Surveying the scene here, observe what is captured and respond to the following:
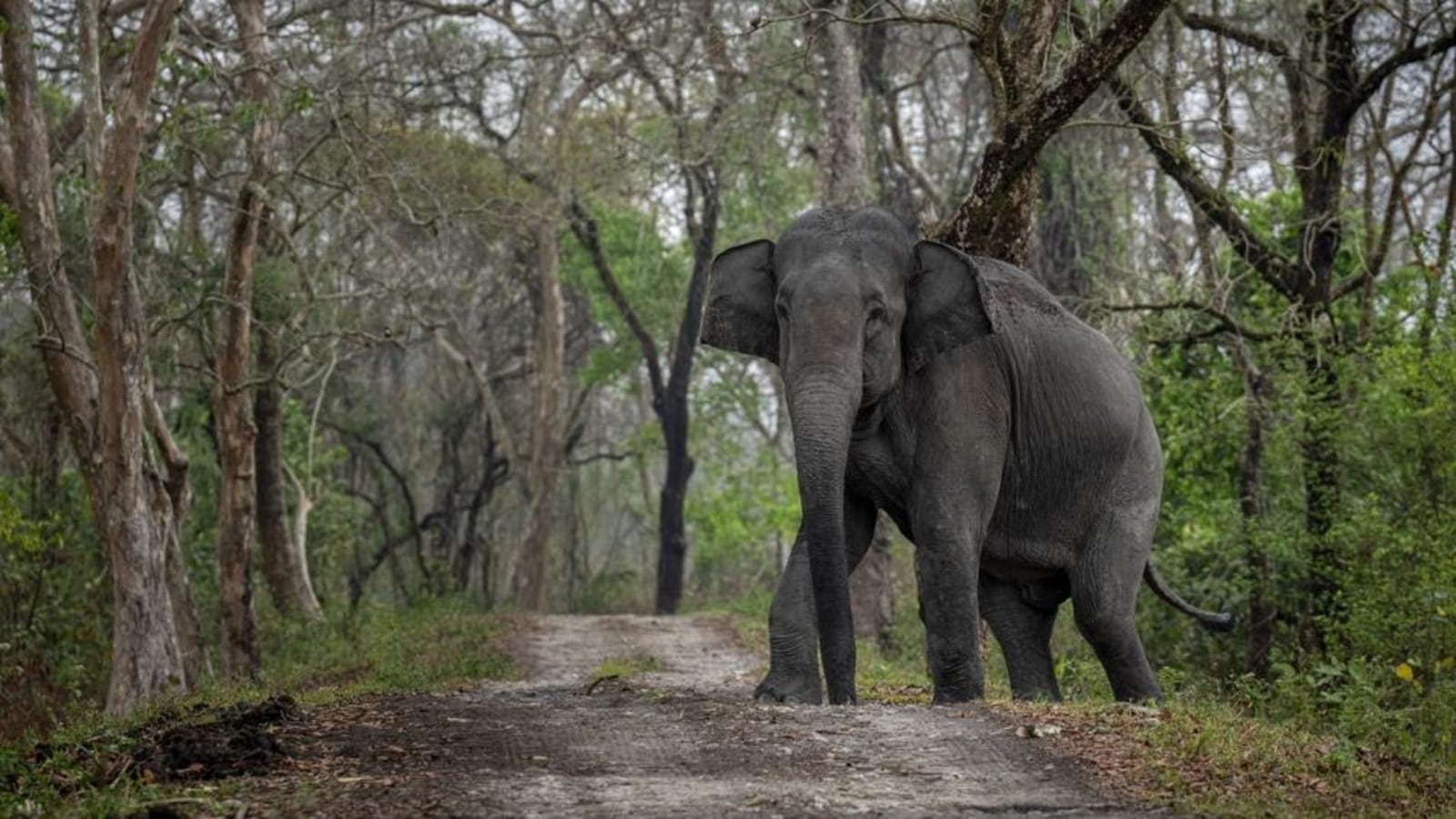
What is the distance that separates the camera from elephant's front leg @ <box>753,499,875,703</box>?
34.2ft

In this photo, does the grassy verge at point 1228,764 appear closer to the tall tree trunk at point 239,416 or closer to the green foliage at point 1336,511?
the green foliage at point 1336,511

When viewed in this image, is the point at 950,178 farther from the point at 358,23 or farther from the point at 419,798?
the point at 419,798

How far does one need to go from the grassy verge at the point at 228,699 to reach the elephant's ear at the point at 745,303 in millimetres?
3126

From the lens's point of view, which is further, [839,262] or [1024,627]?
[1024,627]

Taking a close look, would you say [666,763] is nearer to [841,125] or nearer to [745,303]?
[745,303]

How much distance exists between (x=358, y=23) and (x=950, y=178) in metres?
9.98

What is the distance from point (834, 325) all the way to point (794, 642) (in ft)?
6.05

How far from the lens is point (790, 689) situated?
34.2 feet

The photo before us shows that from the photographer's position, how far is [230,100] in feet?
77.5

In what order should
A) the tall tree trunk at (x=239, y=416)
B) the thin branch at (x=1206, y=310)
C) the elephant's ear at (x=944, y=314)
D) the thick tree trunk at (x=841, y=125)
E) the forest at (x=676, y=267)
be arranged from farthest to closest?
1. the thick tree trunk at (x=841, y=125)
2. the tall tree trunk at (x=239, y=416)
3. the thin branch at (x=1206, y=310)
4. the forest at (x=676, y=267)
5. the elephant's ear at (x=944, y=314)

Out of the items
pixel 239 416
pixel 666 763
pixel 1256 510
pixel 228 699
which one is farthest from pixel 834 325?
pixel 239 416

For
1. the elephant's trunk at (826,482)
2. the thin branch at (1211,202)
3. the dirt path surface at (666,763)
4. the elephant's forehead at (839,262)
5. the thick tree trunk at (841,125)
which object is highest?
the thick tree trunk at (841,125)

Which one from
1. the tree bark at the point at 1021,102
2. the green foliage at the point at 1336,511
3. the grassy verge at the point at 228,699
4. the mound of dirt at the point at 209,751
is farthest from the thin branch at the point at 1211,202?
the mound of dirt at the point at 209,751

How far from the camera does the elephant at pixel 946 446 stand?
10.1m
